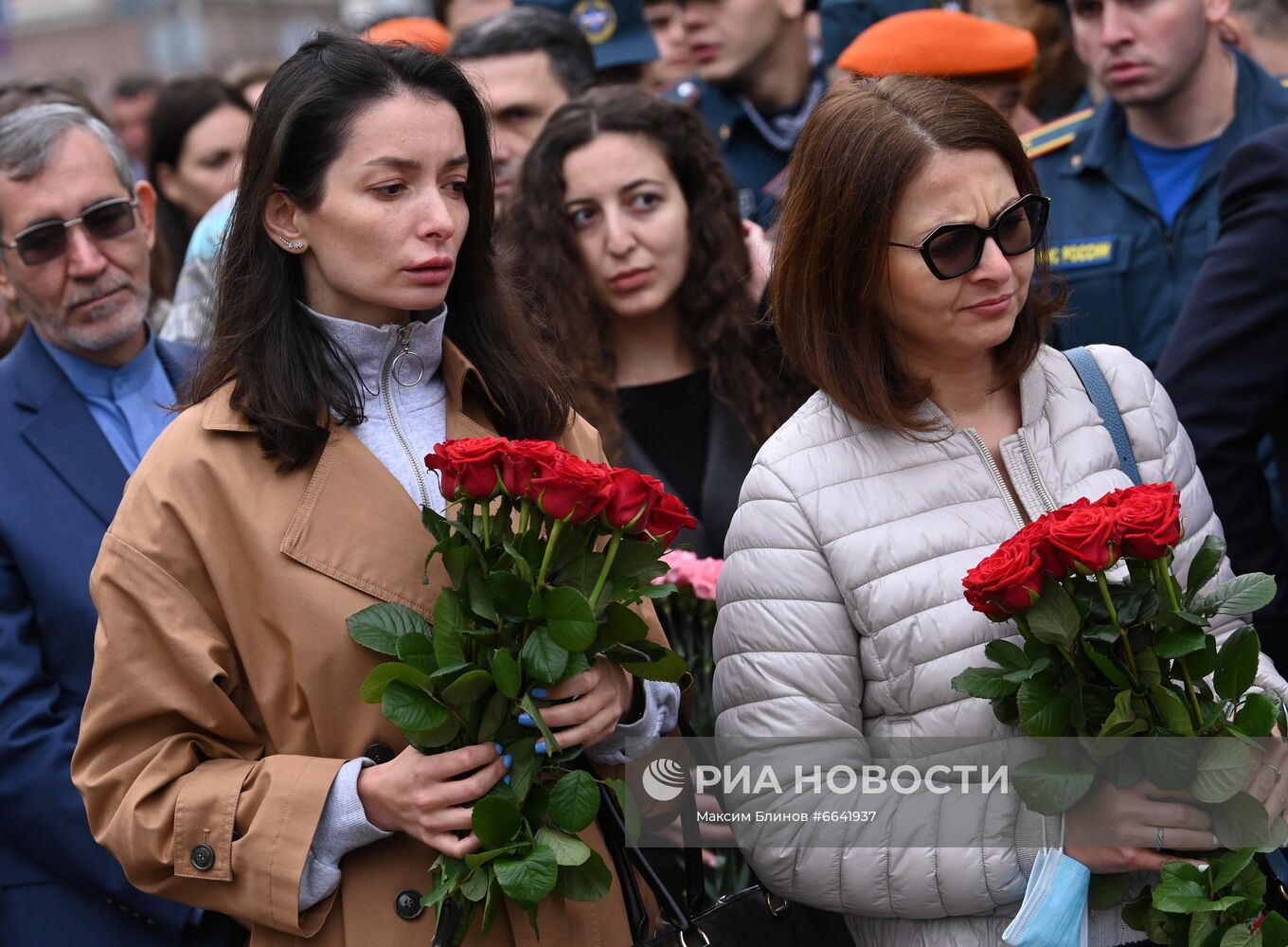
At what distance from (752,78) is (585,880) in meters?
3.70

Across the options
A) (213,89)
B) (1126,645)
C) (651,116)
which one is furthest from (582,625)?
(213,89)

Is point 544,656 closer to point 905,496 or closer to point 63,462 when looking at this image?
point 905,496

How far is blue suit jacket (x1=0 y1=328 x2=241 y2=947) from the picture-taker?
3.07m

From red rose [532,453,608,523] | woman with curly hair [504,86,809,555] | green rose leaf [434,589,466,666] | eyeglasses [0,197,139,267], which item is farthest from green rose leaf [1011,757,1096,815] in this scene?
eyeglasses [0,197,139,267]

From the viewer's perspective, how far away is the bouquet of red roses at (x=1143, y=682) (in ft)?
7.66

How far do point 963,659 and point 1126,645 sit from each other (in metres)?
0.28

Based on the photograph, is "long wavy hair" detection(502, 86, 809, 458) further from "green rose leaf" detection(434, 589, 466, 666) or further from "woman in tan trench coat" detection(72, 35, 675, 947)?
"green rose leaf" detection(434, 589, 466, 666)

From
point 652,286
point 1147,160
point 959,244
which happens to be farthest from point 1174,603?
point 1147,160

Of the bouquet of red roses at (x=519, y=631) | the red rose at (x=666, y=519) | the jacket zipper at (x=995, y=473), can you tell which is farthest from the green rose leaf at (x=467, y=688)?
the jacket zipper at (x=995, y=473)

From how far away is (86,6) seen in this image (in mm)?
35094

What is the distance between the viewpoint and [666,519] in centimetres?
247

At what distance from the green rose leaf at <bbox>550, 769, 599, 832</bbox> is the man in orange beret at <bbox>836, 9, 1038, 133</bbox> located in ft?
9.43

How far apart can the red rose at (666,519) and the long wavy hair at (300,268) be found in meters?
0.51

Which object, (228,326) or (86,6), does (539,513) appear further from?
(86,6)
